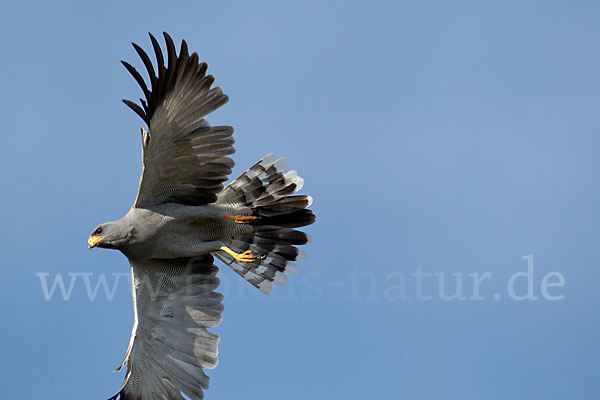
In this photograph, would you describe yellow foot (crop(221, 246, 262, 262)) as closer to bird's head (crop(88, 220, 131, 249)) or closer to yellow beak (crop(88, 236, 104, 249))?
bird's head (crop(88, 220, 131, 249))

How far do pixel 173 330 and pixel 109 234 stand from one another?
65.1 inches

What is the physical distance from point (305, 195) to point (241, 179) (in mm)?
824

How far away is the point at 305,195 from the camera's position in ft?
36.9

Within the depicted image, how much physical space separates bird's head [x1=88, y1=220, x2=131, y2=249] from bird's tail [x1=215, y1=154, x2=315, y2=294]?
1.22 metres

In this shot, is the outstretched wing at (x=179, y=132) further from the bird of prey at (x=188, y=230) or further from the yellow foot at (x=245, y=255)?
the yellow foot at (x=245, y=255)

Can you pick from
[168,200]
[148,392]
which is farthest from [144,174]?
[148,392]

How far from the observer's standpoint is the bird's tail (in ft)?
36.5

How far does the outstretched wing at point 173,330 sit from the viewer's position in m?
11.2

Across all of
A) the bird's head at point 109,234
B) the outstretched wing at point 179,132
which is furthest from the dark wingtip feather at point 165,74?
the bird's head at point 109,234

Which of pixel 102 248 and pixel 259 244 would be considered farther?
pixel 259 244

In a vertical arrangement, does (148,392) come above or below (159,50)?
below

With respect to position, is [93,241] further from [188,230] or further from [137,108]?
[137,108]

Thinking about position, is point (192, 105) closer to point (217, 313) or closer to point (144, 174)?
point (144, 174)

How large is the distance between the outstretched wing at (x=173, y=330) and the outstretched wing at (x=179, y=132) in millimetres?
1096
